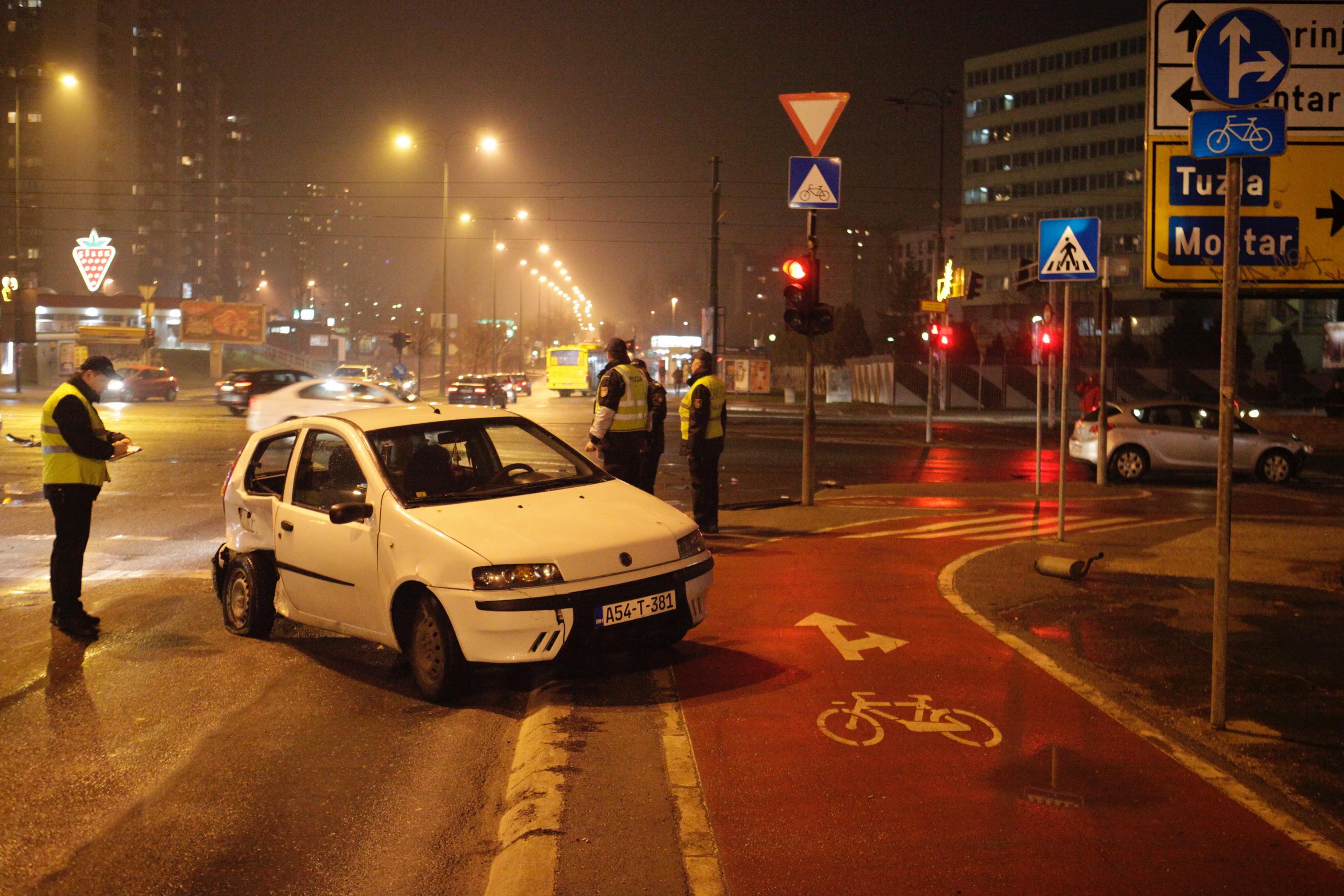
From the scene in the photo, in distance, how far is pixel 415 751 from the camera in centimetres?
585

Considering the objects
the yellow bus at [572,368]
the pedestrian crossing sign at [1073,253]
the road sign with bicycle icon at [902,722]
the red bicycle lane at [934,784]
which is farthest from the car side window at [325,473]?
the yellow bus at [572,368]

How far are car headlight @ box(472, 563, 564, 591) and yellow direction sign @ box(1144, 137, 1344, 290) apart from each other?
4243mm

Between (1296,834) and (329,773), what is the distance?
404 centimetres

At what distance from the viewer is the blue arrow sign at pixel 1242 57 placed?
5652mm

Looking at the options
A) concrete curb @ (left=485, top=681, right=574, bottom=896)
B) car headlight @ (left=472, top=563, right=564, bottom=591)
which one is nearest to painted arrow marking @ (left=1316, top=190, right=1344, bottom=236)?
car headlight @ (left=472, top=563, right=564, bottom=591)

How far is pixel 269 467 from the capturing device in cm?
872

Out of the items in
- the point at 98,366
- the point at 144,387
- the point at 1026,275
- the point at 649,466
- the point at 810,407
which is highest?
the point at 1026,275

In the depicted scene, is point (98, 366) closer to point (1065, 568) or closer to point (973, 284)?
point (1065, 568)

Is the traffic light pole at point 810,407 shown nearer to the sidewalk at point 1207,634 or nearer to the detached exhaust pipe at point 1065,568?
the sidewalk at point 1207,634

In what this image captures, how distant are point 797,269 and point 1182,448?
33.4 feet

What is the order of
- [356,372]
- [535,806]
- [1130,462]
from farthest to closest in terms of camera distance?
[356,372]
[1130,462]
[535,806]

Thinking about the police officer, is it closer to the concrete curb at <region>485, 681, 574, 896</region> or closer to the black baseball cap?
the black baseball cap

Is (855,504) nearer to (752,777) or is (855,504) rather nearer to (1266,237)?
(1266,237)

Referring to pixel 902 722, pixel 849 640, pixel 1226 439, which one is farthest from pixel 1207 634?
pixel 902 722
